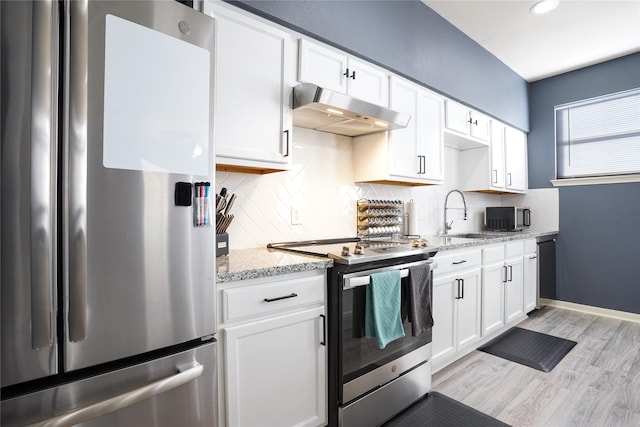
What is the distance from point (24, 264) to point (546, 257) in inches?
175

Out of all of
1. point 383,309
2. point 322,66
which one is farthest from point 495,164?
point 383,309

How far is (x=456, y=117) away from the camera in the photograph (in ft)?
10.1

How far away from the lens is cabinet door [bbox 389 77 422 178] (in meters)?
2.46

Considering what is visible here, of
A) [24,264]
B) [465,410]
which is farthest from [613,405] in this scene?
[24,264]

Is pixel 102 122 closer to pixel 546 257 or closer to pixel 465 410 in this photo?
pixel 465 410

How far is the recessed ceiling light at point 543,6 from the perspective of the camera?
2656 mm

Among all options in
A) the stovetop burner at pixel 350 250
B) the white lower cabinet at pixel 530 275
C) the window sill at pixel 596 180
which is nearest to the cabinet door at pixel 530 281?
the white lower cabinet at pixel 530 275

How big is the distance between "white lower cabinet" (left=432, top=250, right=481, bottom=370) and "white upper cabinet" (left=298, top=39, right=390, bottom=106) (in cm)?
119

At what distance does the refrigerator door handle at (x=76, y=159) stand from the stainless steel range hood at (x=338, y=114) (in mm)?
1077

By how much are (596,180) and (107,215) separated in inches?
179

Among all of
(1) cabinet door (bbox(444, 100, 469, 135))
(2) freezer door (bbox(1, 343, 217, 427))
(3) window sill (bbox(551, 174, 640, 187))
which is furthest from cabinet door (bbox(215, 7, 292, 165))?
(3) window sill (bbox(551, 174, 640, 187))

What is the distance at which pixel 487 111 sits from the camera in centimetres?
345

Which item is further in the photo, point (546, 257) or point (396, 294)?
point (546, 257)

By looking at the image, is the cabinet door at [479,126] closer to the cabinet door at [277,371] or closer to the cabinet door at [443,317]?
the cabinet door at [443,317]
